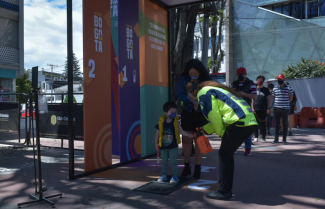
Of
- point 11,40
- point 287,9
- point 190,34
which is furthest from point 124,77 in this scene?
point 287,9

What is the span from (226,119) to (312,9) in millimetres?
32082

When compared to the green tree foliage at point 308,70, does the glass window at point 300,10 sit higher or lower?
higher

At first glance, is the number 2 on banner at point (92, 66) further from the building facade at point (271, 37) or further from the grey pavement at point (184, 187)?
the building facade at point (271, 37)

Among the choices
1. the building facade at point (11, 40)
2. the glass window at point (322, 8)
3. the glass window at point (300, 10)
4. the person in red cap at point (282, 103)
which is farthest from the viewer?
the glass window at point (300, 10)

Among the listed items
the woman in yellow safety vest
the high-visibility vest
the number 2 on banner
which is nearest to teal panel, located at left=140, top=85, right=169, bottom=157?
the number 2 on banner

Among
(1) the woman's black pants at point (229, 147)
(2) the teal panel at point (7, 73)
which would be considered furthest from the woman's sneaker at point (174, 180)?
(2) the teal panel at point (7, 73)

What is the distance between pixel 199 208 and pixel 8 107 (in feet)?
24.8

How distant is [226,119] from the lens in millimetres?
3770

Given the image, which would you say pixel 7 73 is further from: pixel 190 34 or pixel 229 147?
pixel 229 147

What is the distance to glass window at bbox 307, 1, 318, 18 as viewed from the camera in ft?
101

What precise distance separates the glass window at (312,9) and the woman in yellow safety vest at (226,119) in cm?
3159

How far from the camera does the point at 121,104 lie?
619 cm

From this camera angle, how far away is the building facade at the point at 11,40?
23203 millimetres

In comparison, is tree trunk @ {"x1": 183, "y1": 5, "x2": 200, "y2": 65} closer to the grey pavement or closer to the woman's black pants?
the grey pavement
